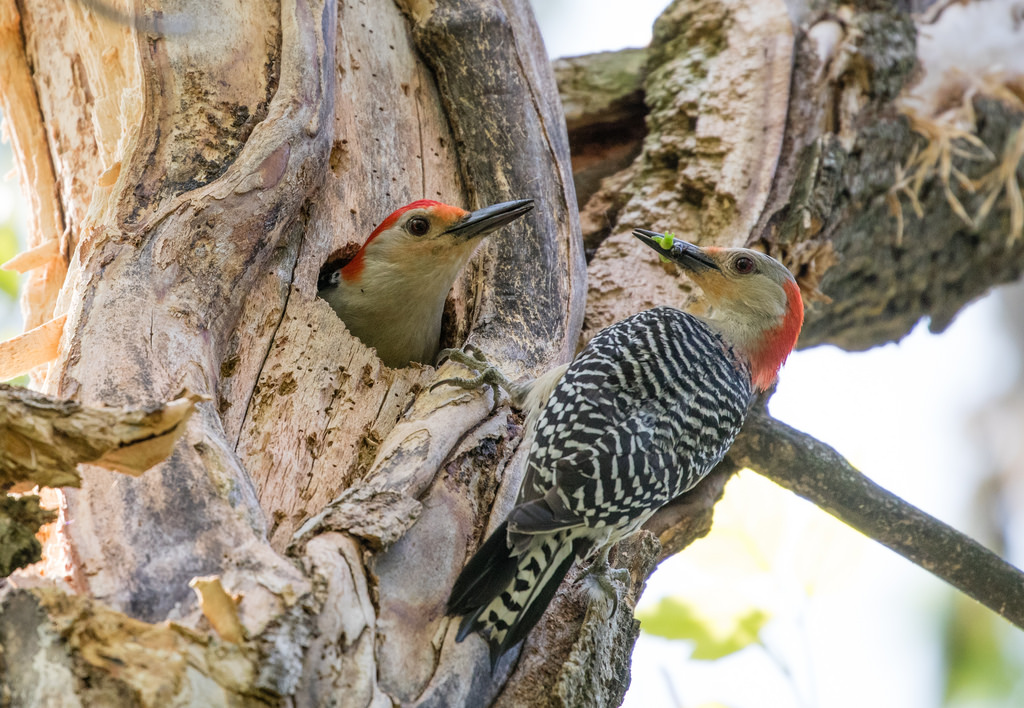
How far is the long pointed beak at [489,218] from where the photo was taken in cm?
365

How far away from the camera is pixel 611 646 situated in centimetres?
250

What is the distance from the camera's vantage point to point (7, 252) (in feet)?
17.9

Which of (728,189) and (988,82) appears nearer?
(728,189)

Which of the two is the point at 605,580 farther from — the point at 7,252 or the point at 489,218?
the point at 7,252

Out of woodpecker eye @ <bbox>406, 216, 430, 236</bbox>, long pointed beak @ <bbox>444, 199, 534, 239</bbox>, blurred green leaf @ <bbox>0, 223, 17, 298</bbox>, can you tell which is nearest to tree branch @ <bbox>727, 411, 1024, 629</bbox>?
long pointed beak @ <bbox>444, 199, 534, 239</bbox>

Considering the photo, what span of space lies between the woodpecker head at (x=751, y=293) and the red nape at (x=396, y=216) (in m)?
0.79

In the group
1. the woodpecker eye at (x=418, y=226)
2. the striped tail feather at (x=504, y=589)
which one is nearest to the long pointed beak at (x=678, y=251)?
the woodpecker eye at (x=418, y=226)

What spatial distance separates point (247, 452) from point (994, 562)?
2.78 m

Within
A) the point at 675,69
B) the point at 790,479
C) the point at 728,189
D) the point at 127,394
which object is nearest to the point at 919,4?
the point at 675,69

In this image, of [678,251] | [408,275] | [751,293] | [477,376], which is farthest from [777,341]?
[408,275]

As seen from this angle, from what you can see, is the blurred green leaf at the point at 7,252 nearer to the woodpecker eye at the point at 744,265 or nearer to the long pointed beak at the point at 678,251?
the long pointed beak at the point at 678,251

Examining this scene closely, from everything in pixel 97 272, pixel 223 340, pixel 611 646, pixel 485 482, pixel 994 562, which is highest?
pixel 97 272

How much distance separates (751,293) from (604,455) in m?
1.45

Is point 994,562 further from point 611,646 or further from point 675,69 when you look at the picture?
point 675,69
